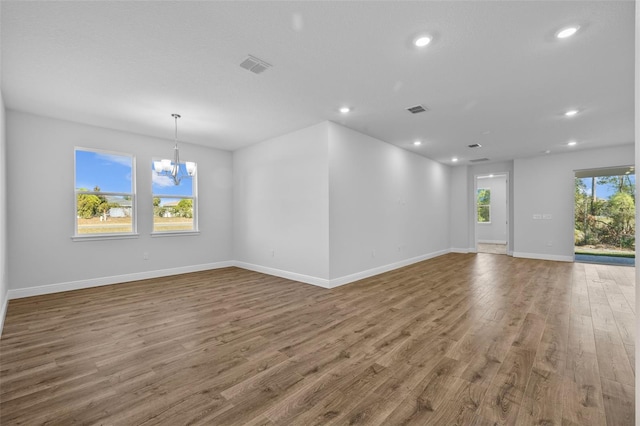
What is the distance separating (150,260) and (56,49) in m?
3.83

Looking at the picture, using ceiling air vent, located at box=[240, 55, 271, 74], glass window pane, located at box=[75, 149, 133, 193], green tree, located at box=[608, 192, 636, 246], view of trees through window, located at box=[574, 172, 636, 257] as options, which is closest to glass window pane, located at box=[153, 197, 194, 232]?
glass window pane, located at box=[75, 149, 133, 193]

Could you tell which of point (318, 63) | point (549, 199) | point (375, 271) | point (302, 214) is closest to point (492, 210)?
point (549, 199)

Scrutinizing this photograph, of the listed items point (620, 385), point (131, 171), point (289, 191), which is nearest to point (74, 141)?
point (131, 171)

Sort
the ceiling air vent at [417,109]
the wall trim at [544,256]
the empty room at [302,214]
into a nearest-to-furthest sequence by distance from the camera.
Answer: the empty room at [302,214], the ceiling air vent at [417,109], the wall trim at [544,256]

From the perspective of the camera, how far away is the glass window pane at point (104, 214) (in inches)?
186

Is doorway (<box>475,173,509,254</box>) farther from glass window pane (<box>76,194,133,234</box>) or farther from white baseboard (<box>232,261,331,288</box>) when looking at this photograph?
glass window pane (<box>76,194,133,234</box>)

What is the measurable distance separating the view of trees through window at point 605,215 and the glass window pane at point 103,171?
10.4 meters

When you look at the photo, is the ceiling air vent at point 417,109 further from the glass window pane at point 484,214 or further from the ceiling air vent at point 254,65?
the glass window pane at point 484,214

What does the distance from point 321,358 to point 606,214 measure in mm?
8853

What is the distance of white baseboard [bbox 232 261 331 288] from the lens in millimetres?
4620

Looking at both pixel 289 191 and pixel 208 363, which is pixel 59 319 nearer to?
pixel 208 363

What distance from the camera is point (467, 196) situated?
8859 mm

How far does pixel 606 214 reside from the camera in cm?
707

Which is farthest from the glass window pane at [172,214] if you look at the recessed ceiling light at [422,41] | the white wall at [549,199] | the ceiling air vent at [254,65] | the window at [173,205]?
the white wall at [549,199]
